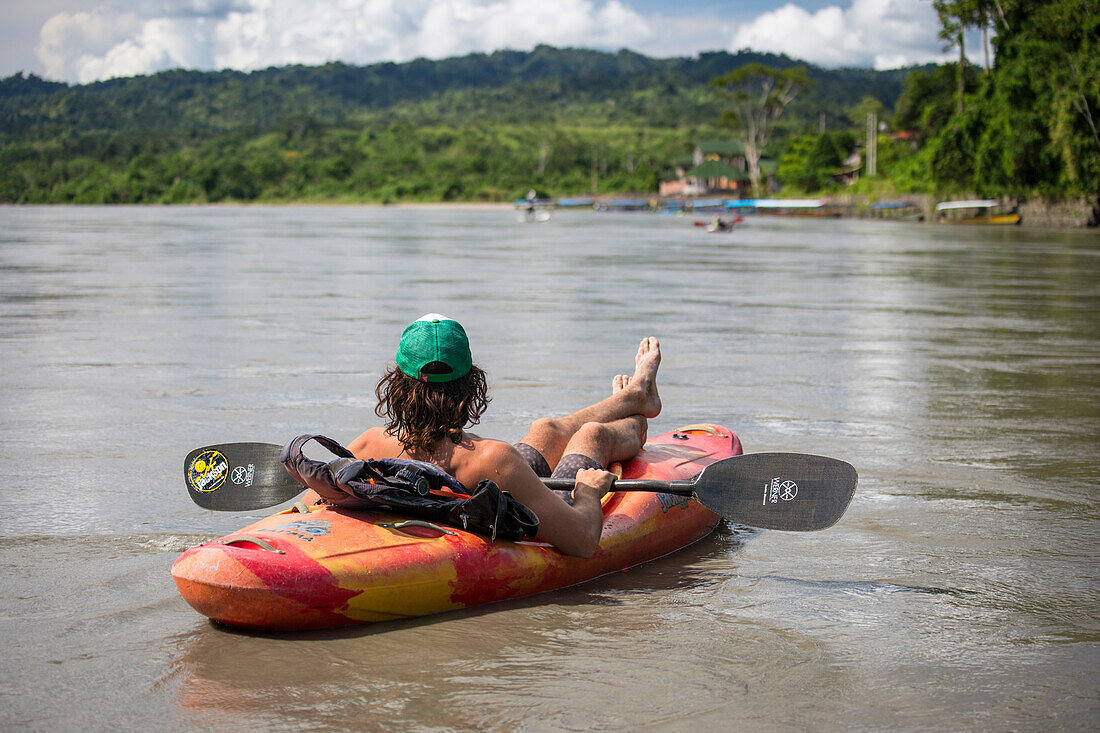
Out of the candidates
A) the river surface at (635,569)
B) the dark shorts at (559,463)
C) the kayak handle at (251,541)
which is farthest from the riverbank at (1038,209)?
the kayak handle at (251,541)

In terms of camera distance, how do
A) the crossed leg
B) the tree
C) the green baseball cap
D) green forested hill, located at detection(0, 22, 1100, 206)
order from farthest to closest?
the tree, green forested hill, located at detection(0, 22, 1100, 206), the crossed leg, the green baseball cap

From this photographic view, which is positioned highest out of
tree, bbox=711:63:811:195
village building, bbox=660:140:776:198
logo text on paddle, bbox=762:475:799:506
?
tree, bbox=711:63:811:195

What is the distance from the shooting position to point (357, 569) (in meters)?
3.84

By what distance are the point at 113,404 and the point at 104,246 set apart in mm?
24749

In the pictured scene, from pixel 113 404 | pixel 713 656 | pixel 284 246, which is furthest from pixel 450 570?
pixel 284 246

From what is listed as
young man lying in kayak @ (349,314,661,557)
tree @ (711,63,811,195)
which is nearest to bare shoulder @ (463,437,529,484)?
young man lying in kayak @ (349,314,661,557)

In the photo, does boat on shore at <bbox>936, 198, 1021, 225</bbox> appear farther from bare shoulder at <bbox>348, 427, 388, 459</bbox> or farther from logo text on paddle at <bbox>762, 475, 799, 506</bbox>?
bare shoulder at <bbox>348, 427, 388, 459</bbox>

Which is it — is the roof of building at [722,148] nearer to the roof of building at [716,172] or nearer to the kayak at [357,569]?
the roof of building at [716,172]

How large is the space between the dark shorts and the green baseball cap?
2.51 feet

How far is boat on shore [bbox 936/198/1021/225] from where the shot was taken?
49906 mm

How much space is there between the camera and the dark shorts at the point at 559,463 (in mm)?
4574

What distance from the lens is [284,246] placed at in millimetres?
31562

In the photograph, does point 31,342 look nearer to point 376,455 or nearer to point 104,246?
point 376,455

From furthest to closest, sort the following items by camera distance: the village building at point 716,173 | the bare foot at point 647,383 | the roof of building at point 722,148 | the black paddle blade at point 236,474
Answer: the roof of building at point 722,148 → the village building at point 716,173 → the bare foot at point 647,383 → the black paddle blade at point 236,474
